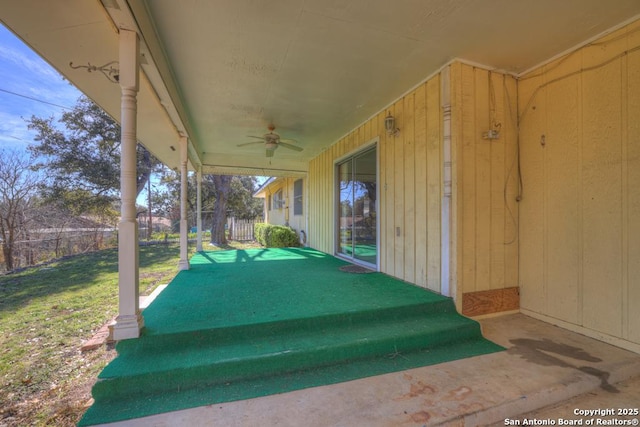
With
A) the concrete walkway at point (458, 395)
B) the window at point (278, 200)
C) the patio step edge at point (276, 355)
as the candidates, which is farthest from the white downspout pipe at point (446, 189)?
the window at point (278, 200)

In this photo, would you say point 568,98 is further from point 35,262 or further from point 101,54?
point 35,262

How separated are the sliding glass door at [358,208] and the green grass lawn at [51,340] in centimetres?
388

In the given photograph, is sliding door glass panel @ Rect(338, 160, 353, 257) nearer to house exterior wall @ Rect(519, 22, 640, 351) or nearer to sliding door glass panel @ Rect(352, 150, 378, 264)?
sliding door glass panel @ Rect(352, 150, 378, 264)

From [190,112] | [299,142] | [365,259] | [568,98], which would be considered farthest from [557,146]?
[190,112]

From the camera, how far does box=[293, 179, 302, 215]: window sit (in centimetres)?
955

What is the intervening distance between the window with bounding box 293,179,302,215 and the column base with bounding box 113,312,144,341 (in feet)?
24.4

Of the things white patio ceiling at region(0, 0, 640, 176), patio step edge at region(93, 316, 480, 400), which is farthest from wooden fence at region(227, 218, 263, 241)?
patio step edge at region(93, 316, 480, 400)

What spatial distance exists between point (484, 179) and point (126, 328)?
3925 millimetres

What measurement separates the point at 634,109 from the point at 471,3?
173cm

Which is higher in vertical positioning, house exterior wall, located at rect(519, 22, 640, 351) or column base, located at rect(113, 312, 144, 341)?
house exterior wall, located at rect(519, 22, 640, 351)

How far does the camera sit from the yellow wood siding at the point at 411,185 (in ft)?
10.7

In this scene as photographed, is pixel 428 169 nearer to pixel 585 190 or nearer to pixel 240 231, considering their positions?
pixel 585 190

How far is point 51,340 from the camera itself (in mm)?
2838

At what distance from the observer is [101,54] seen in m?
2.53
